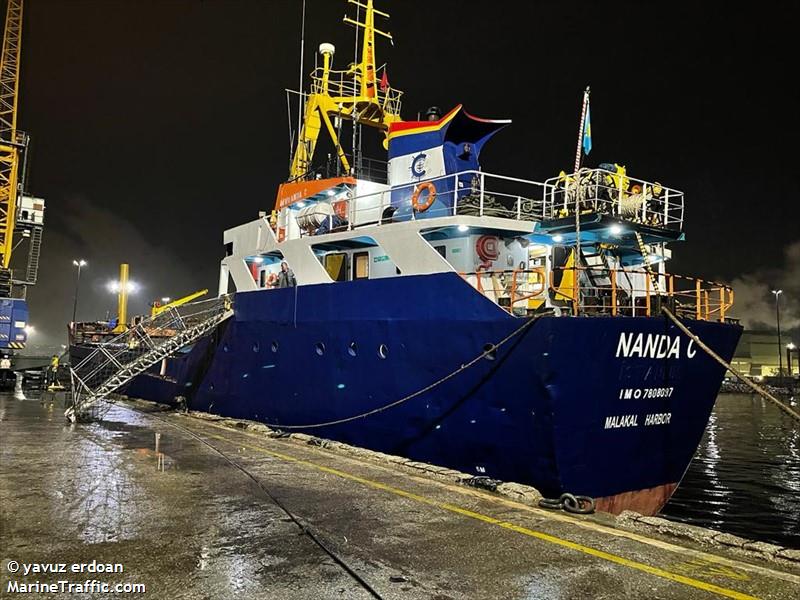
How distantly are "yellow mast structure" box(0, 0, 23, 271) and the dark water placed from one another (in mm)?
47428

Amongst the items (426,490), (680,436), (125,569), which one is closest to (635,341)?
(680,436)

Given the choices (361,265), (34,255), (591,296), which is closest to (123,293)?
(34,255)

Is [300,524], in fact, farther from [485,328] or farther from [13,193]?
[13,193]

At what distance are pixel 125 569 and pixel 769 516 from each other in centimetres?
1335

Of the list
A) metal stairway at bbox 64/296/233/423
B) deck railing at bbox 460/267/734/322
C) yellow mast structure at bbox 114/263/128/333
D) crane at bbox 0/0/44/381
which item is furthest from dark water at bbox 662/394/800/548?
crane at bbox 0/0/44/381

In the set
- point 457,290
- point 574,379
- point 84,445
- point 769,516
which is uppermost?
point 457,290

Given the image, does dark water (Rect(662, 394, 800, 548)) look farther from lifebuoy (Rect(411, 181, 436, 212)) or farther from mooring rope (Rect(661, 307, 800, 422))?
lifebuoy (Rect(411, 181, 436, 212))

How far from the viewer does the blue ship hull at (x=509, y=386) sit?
916 cm

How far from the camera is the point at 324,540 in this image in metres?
6.07

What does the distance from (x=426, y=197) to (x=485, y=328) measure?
3663mm

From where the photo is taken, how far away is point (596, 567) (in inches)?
214

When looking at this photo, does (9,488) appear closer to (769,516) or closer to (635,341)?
(635,341)

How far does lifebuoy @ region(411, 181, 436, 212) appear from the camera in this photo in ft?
39.6

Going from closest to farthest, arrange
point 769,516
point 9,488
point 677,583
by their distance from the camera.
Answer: point 677,583 < point 9,488 < point 769,516
